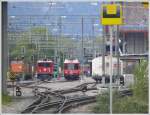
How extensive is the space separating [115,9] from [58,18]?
28.0 meters

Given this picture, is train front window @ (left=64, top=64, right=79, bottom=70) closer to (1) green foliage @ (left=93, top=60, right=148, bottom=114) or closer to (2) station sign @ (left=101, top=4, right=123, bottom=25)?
(1) green foliage @ (left=93, top=60, right=148, bottom=114)

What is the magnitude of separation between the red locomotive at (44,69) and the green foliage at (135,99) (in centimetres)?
2838

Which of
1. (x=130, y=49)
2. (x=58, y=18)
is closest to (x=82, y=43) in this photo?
(x=58, y=18)

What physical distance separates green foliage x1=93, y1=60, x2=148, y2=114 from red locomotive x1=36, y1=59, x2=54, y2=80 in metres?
28.4

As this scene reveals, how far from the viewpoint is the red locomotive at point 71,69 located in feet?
136

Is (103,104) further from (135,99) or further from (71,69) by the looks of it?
(71,69)

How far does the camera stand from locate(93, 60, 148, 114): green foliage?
1040 cm

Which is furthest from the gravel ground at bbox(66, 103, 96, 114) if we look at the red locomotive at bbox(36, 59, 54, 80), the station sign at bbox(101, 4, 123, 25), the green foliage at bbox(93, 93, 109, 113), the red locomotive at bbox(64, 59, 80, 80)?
the red locomotive at bbox(64, 59, 80, 80)

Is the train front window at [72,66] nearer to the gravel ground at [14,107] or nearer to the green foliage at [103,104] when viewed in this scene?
the gravel ground at [14,107]

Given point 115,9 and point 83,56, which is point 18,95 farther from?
point 83,56

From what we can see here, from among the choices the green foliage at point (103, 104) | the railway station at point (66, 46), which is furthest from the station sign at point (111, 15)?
the railway station at point (66, 46)

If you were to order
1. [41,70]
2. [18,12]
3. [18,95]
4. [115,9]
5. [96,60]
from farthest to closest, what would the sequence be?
[41,70] → [96,60] → [18,12] → [18,95] → [115,9]

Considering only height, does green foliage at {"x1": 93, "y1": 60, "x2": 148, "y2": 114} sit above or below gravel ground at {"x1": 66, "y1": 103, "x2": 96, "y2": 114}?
Answer: above

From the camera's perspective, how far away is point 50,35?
36438 mm
